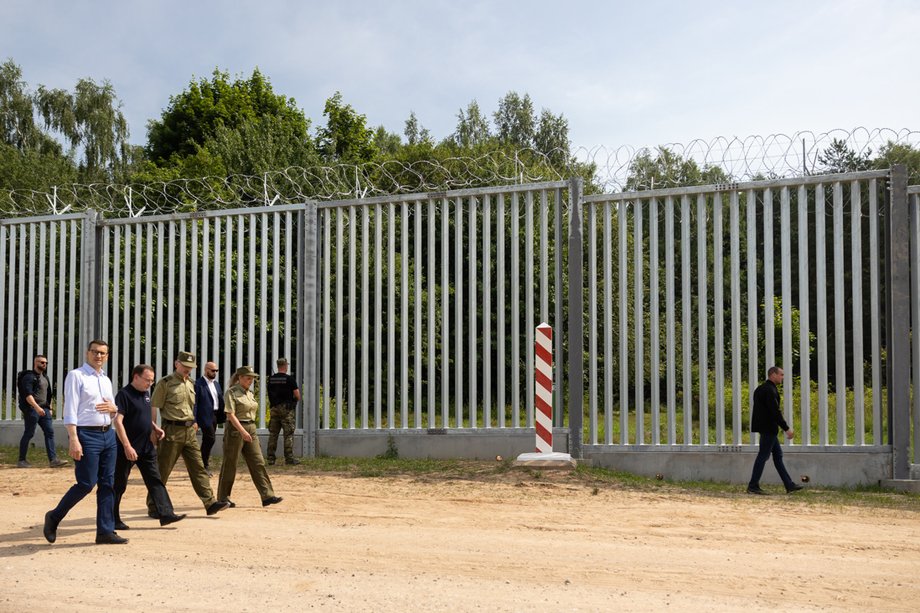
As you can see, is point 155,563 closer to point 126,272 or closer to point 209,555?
point 209,555

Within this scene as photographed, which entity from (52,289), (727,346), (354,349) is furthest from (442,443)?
(52,289)

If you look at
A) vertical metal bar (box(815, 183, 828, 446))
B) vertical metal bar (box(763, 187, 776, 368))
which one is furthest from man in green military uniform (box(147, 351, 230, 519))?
vertical metal bar (box(815, 183, 828, 446))

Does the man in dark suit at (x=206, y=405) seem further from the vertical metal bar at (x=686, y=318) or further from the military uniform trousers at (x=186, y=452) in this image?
the vertical metal bar at (x=686, y=318)

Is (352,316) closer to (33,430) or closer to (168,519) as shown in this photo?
(33,430)

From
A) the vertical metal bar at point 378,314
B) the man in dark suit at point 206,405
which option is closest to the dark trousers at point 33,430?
the man in dark suit at point 206,405

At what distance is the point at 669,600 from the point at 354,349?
9192 millimetres

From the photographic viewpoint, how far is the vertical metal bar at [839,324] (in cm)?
1258

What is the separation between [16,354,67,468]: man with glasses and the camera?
14.9 metres

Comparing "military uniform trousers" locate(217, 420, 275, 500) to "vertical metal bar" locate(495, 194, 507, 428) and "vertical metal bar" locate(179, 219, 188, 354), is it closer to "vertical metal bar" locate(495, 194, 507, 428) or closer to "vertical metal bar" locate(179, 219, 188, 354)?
"vertical metal bar" locate(495, 194, 507, 428)

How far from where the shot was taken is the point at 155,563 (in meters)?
8.09

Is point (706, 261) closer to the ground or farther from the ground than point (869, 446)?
farther from the ground

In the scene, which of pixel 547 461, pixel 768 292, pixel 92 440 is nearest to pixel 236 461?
pixel 92 440

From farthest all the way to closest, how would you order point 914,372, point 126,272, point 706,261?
point 126,272 < point 706,261 < point 914,372

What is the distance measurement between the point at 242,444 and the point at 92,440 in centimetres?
225
